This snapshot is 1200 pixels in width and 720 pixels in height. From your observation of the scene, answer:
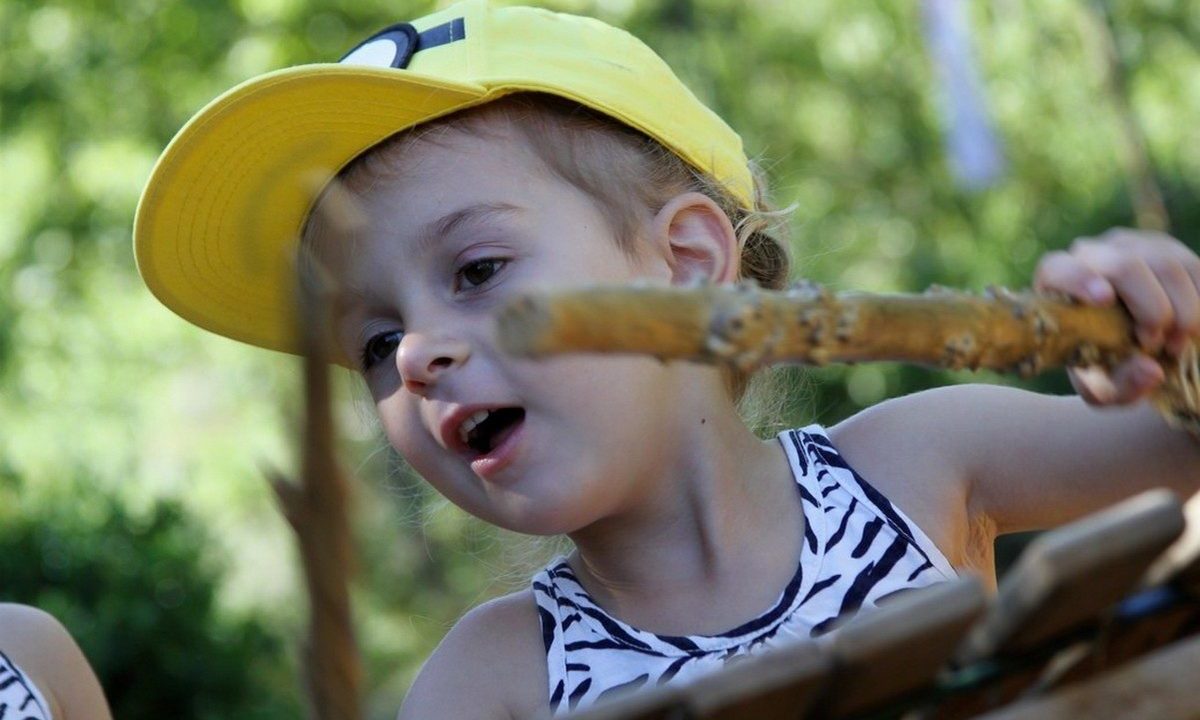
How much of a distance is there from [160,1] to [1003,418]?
367 inches

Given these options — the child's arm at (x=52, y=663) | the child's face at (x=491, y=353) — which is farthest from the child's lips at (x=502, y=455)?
the child's arm at (x=52, y=663)

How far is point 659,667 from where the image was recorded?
2117mm

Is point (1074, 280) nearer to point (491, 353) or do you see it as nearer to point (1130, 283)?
point (1130, 283)

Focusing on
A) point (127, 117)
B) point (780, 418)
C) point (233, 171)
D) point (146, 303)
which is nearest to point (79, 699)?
point (233, 171)

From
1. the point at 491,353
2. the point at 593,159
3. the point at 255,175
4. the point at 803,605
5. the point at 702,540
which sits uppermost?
the point at 255,175

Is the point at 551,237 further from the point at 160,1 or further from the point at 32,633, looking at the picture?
the point at 160,1

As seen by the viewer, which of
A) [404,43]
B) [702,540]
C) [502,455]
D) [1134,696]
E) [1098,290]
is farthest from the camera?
[404,43]

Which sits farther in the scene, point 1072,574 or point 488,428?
point 488,428

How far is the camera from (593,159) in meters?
2.31

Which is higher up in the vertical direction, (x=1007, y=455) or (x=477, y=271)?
(x=477, y=271)

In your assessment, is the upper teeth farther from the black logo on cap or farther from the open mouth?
the black logo on cap

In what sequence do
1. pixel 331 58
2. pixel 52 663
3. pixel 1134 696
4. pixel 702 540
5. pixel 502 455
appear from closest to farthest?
pixel 1134 696 < pixel 502 455 < pixel 702 540 < pixel 52 663 < pixel 331 58

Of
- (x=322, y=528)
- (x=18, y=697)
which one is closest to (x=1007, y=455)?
(x=322, y=528)

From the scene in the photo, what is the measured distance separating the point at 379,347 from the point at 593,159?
0.43 m
